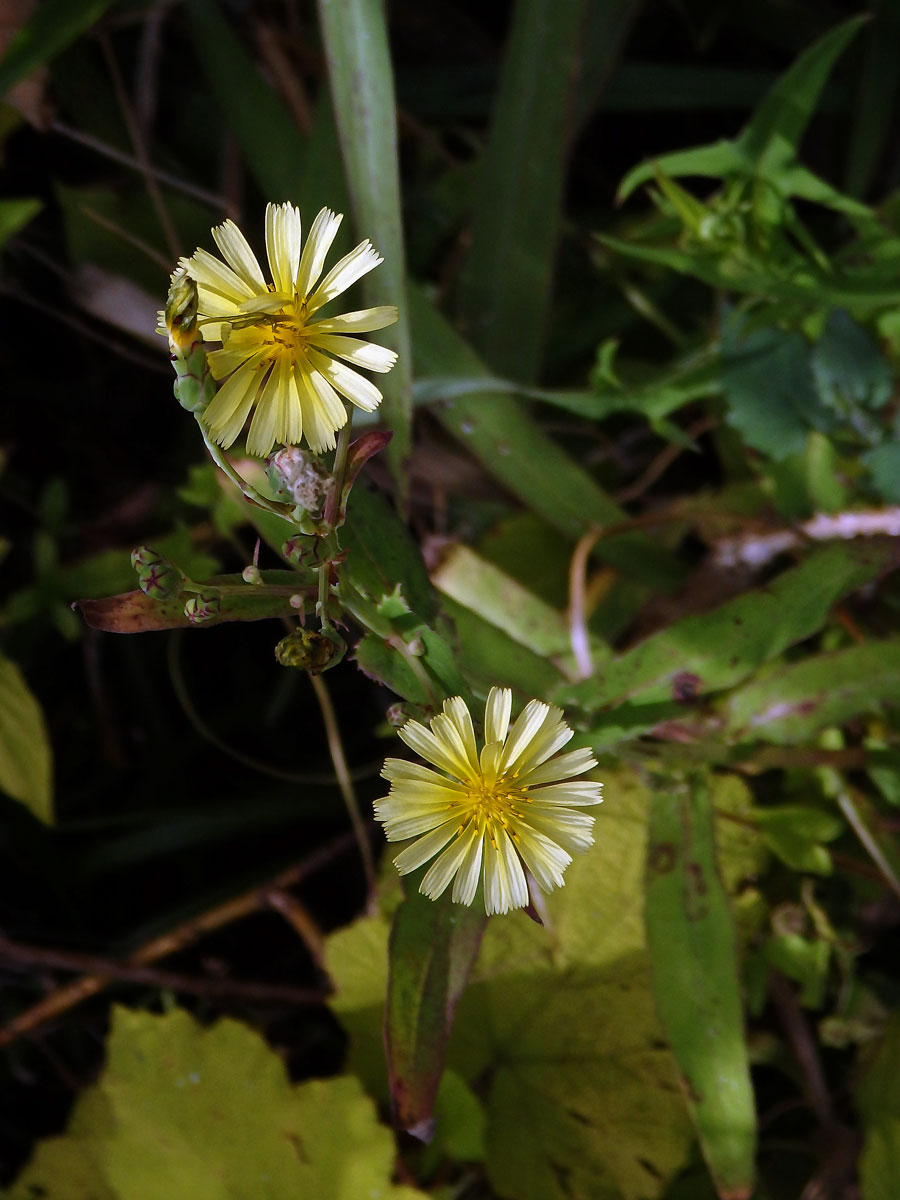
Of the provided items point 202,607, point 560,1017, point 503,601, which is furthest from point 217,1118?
point 202,607

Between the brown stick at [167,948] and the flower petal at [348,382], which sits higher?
the flower petal at [348,382]

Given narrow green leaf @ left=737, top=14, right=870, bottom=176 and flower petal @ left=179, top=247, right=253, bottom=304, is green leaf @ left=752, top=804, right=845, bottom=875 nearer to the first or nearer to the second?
narrow green leaf @ left=737, top=14, right=870, bottom=176

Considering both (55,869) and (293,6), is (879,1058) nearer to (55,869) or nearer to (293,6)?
(55,869)

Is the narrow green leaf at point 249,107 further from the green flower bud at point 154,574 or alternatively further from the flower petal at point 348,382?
the green flower bud at point 154,574

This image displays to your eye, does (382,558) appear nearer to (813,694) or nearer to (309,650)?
(309,650)

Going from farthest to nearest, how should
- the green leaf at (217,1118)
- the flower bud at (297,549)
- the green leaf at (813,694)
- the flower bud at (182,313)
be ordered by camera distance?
the green leaf at (217,1118)
the green leaf at (813,694)
the flower bud at (297,549)
the flower bud at (182,313)

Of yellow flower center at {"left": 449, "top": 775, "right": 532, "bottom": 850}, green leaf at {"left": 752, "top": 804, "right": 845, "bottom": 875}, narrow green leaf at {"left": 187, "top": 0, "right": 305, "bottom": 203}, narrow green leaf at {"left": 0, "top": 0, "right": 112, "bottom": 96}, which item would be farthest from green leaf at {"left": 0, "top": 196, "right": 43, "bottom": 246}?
green leaf at {"left": 752, "top": 804, "right": 845, "bottom": 875}

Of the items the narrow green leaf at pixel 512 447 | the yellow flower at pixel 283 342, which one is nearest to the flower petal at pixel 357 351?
the yellow flower at pixel 283 342
